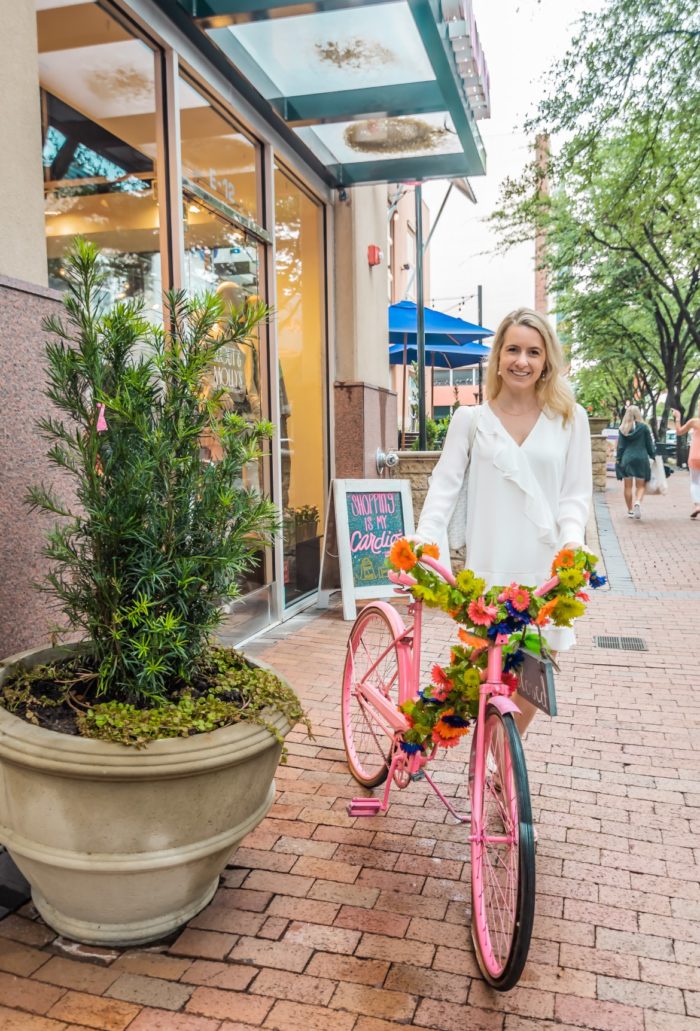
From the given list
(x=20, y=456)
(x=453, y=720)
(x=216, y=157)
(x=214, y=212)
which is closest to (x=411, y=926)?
(x=453, y=720)

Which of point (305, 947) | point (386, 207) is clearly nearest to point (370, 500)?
point (386, 207)

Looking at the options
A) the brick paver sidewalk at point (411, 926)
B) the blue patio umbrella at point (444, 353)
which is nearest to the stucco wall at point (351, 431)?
the brick paver sidewalk at point (411, 926)

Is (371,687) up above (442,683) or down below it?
below

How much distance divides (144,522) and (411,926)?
149cm

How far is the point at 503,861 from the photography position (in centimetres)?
228

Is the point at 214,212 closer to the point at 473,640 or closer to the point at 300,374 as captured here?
the point at 300,374

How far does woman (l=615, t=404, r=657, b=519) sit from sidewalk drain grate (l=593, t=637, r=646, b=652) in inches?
285

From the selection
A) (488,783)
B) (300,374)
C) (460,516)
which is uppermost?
(300,374)

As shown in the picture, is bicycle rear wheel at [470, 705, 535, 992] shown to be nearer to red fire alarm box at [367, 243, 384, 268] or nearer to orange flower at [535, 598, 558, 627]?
orange flower at [535, 598, 558, 627]

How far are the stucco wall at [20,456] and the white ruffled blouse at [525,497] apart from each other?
1.48 m

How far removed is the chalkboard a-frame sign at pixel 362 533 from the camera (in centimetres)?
636

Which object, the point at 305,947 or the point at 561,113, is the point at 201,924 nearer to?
the point at 305,947

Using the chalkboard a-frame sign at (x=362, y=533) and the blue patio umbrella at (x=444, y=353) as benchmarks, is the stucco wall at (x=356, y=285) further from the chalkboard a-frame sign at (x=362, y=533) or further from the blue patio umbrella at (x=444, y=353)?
the blue patio umbrella at (x=444, y=353)

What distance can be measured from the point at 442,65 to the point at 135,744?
4.49 metres
